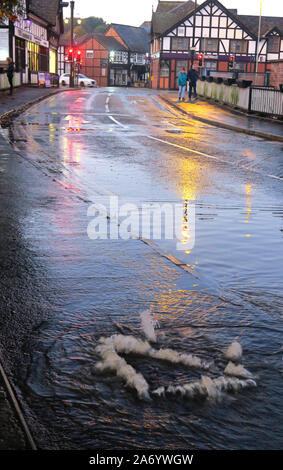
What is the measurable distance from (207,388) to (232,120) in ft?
81.0

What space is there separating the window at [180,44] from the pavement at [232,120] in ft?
151

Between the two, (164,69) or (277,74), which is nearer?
(277,74)

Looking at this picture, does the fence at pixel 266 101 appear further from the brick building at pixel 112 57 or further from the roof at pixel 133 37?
the roof at pixel 133 37

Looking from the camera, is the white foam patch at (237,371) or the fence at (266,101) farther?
the fence at (266,101)

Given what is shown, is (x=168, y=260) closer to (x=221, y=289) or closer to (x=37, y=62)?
(x=221, y=289)

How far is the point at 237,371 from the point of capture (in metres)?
3.97

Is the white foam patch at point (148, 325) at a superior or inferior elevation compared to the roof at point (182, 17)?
inferior

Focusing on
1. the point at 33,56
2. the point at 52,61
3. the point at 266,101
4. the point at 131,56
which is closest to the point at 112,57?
the point at 131,56

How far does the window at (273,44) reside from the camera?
82750mm

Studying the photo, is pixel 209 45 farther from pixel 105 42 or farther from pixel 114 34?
pixel 114 34

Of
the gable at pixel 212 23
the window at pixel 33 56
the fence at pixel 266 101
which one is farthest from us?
the gable at pixel 212 23

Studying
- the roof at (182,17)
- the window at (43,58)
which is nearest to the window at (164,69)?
the roof at (182,17)
